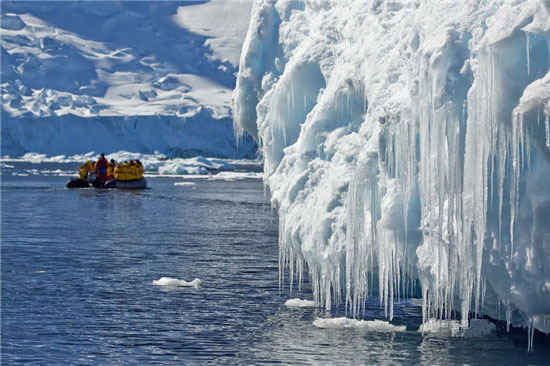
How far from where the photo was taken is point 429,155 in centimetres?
1125

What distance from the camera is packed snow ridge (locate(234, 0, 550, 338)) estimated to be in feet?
33.6

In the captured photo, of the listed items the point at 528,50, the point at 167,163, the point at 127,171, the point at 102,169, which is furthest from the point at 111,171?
the point at 528,50

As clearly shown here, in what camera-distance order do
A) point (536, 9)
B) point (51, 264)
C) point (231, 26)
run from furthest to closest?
point (231, 26) → point (51, 264) → point (536, 9)

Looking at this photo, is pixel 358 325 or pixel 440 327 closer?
pixel 440 327

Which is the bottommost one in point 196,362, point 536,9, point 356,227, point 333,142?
point 196,362

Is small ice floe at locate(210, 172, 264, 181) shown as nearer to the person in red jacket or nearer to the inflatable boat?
the inflatable boat

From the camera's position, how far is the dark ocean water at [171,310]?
1230 cm

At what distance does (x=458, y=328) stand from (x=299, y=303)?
354cm

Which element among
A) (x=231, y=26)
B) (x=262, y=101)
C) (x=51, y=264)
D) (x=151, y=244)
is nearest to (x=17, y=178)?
(x=151, y=244)

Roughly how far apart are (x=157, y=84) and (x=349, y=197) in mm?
98625

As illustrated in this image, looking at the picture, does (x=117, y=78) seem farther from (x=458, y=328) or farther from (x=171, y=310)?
(x=458, y=328)

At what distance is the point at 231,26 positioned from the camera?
483ft

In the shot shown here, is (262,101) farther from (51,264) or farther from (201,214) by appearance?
(201,214)

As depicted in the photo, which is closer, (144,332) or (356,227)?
(356,227)
